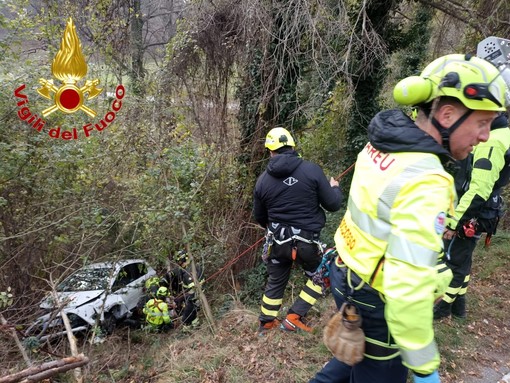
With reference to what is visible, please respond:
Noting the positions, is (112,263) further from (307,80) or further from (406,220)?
(406,220)

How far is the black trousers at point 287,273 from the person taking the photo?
4.21 m

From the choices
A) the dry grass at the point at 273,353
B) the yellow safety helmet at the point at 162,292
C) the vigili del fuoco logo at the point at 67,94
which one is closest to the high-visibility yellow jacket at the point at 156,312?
the yellow safety helmet at the point at 162,292

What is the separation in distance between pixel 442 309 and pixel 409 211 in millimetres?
3314

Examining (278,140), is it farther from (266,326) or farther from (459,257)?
(459,257)

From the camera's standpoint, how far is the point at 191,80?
24.6ft

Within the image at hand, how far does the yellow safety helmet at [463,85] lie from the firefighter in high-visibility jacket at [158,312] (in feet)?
17.9

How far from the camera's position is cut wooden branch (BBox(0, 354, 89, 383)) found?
3.35 meters

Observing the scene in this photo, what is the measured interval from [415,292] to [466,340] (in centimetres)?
324

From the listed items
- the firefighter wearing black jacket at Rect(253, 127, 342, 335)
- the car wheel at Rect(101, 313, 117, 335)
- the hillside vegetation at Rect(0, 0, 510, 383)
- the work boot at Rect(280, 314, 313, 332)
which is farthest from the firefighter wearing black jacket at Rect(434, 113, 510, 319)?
the car wheel at Rect(101, 313, 117, 335)

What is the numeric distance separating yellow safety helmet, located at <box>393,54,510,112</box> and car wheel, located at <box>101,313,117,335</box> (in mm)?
7030

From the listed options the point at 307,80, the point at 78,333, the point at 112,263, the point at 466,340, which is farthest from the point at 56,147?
the point at 466,340

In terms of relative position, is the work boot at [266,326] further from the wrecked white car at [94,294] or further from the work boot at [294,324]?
the wrecked white car at [94,294]

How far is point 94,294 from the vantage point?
692 cm

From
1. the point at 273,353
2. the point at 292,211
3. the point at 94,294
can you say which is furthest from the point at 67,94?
the point at 273,353
